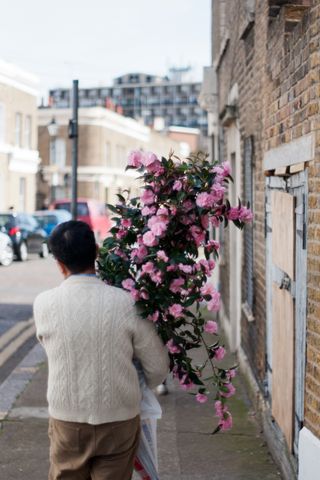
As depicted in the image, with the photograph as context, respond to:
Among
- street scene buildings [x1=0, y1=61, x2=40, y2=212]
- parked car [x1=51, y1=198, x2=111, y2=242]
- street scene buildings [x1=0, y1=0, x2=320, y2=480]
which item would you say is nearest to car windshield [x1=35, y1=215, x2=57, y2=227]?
parked car [x1=51, y1=198, x2=111, y2=242]

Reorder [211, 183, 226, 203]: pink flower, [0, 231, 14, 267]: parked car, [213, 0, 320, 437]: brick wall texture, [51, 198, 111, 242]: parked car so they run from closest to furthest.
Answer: [211, 183, 226, 203]: pink flower → [213, 0, 320, 437]: brick wall texture → [0, 231, 14, 267]: parked car → [51, 198, 111, 242]: parked car

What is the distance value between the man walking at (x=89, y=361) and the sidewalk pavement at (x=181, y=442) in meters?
2.29

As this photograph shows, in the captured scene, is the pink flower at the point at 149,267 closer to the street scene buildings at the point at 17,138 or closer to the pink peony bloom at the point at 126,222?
the pink peony bloom at the point at 126,222

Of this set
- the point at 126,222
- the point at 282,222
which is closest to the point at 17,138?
the point at 282,222

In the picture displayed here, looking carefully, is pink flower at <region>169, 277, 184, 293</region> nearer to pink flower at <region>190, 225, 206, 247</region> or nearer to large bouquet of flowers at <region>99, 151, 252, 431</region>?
large bouquet of flowers at <region>99, 151, 252, 431</region>

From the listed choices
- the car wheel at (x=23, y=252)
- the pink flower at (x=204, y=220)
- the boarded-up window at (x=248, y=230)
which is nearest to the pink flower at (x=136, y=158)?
the pink flower at (x=204, y=220)

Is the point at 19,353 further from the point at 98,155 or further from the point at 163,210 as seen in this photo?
the point at 98,155

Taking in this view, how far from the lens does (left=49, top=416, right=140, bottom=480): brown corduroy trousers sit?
368 cm

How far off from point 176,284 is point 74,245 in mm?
473

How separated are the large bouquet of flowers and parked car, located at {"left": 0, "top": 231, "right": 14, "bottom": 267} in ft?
67.5

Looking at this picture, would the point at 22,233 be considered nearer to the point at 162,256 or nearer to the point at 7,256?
the point at 7,256

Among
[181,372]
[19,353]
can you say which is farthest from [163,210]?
[19,353]

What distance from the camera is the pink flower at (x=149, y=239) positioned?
3779 millimetres

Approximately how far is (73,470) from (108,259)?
97 centimetres
